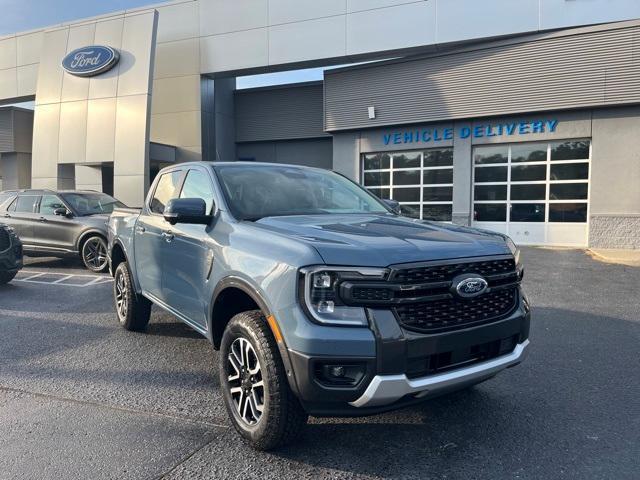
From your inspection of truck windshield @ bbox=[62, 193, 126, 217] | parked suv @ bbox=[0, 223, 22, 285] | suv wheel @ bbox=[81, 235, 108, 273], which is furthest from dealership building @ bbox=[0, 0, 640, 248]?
parked suv @ bbox=[0, 223, 22, 285]

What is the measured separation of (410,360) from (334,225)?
44.3 inches

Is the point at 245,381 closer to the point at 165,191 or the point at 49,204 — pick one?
the point at 165,191

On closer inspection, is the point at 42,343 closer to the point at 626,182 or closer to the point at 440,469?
the point at 440,469

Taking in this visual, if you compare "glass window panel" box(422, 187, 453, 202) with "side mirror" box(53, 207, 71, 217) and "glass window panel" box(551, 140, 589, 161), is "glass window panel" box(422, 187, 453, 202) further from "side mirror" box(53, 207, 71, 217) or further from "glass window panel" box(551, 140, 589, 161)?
"side mirror" box(53, 207, 71, 217)

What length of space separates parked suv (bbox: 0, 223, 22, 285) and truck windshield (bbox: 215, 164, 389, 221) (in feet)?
20.7

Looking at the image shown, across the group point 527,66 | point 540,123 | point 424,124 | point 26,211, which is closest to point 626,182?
point 540,123

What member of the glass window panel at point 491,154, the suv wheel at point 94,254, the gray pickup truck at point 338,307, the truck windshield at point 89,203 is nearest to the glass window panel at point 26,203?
the truck windshield at point 89,203

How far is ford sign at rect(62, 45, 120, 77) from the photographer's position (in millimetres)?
19297

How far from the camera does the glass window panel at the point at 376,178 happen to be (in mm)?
18312

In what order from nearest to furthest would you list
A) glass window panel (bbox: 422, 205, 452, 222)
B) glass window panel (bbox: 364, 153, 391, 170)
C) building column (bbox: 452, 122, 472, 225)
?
building column (bbox: 452, 122, 472, 225) < glass window panel (bbox: 422, 205, 452, 222) < glass window panel (bbox: 364, 153, 391, 170)

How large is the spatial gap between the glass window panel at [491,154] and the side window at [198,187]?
13782 millimetres

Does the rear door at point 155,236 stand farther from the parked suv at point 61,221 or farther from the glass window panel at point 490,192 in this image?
the glass window panel at point 490,192

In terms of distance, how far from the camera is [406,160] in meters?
17.9

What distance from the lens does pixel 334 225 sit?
3.42m
